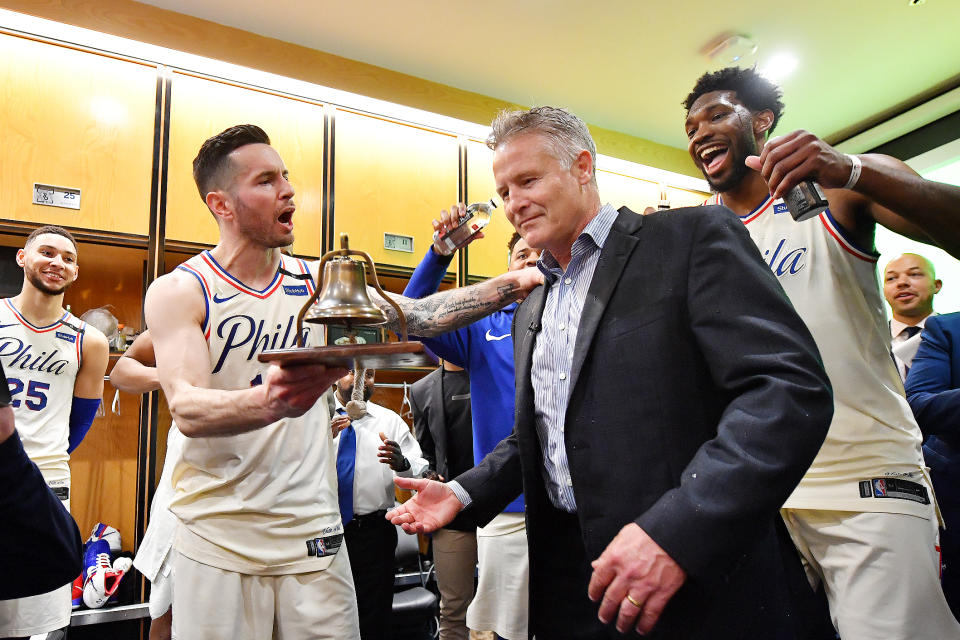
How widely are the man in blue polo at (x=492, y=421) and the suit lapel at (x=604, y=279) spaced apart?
3.52 ft

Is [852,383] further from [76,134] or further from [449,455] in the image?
[76,134]

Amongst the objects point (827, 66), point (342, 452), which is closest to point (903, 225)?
point (342, 452)

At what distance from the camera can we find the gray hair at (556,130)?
1.61 metres

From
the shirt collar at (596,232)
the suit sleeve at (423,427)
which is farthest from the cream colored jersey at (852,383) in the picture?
the suit sleeve at (423,427)

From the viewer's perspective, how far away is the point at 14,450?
1.20 m

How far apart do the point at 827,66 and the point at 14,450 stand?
5.50 m

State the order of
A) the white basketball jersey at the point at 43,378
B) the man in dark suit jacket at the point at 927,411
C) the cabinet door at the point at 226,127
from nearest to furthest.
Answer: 1. the man in dark suit jacket at the point at 927,411
2. the white basketball jersey at the point at 43,378
3. the cabinet door at the point at 226,127

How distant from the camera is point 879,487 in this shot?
1573 millimetres

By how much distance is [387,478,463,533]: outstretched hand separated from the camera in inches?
56.6

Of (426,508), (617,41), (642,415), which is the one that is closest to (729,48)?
(617,41)

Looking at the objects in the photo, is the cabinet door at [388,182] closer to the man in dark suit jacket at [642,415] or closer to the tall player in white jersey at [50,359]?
the tall player in white jersey at [50,359]

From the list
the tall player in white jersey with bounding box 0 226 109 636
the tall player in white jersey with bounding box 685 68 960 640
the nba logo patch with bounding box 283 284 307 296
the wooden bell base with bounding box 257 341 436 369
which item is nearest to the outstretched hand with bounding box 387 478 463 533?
the wooden bell base with bounding box 257 341 436 369

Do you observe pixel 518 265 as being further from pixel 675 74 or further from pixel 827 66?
pixel 827 66

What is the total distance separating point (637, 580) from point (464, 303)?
46.2 inches
